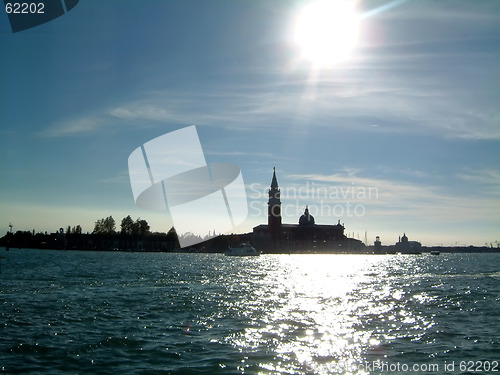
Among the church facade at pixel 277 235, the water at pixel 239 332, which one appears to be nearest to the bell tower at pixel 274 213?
the church facade at pixel 277 235

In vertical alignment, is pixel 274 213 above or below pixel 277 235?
above

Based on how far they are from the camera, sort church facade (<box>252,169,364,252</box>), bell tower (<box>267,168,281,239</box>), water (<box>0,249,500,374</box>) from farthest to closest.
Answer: church facade (<box>252,169,364,252</box>), bell tower (<box>267,168,281,239</box>), water (<box>0,249,500,374</box>)

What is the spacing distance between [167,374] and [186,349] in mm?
2661

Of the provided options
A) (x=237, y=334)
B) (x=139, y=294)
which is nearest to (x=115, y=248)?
(x=139, y=294)

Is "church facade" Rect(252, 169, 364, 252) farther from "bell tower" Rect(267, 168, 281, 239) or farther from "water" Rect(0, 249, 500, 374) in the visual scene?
"water" Rect(0, 249, 500, 374)

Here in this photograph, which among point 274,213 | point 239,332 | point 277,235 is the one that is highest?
point 274,213

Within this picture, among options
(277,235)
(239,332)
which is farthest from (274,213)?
(239,332)

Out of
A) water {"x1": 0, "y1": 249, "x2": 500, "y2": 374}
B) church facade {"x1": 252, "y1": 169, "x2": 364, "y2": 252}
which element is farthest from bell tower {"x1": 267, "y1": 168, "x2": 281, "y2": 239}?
water {"x1": 0, "y1": 249, "x2": 500, "y2": 374}

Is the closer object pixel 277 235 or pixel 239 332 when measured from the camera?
pixel 239 332

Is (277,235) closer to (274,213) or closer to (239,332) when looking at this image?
(274,213)

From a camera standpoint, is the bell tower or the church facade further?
the church facade

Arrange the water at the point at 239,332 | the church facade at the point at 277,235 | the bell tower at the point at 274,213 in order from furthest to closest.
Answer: the church facade at the point at 277,235, the bell tower at the point at 274,213, the water at the point at 239,332

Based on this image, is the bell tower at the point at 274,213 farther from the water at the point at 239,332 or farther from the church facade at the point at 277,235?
the water at the point at 239,332

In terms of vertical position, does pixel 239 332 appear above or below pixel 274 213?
below
